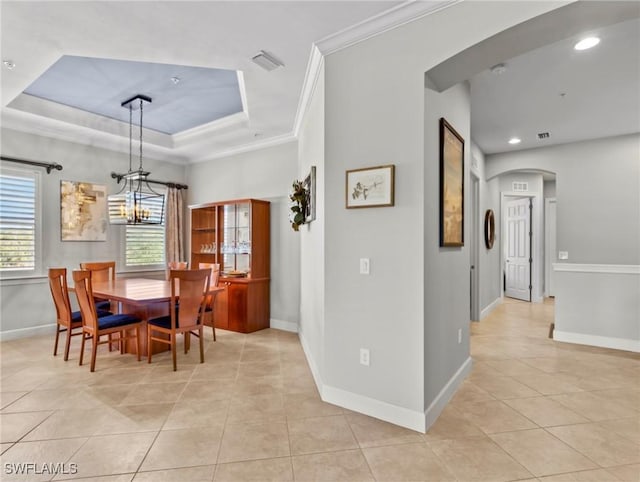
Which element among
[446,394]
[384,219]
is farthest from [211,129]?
[446,394]

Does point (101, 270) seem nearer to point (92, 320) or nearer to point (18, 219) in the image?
point (18, 219)

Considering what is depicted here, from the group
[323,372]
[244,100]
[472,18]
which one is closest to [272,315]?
[323,372]

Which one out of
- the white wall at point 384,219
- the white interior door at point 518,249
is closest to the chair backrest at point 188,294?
the white wall at point 384,219

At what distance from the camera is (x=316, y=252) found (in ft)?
10.3

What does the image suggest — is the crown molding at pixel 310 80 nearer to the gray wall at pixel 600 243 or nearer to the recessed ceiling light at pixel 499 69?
the recessed ceiling light at pixel 499 69

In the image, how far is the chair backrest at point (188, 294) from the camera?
3.30 m

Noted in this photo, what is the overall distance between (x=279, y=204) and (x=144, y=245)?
8.21ft

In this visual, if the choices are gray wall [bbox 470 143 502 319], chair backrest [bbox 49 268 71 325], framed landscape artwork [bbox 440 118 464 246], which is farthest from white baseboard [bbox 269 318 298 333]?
gray wall [bbox 470 143 502 319]

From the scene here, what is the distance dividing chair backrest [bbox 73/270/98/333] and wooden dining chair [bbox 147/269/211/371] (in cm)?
51

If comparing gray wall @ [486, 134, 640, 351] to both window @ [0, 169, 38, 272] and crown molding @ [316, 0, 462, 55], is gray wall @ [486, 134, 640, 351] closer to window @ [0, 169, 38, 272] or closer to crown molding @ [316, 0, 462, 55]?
crown molding @ [316, 0, 462, 55]

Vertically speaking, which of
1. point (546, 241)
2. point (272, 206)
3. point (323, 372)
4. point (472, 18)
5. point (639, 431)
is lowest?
point (639, 431)

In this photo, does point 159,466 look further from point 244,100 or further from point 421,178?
point 244,100

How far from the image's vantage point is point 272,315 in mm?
5070

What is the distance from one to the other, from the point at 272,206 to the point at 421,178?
317cm
